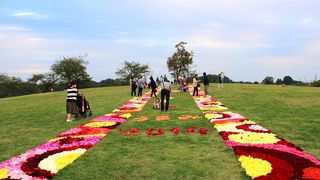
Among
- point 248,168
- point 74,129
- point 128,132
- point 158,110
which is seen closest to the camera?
point 248,168

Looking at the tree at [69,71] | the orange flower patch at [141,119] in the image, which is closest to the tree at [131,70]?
the tree at [69,71]

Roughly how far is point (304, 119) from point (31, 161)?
15583 mm

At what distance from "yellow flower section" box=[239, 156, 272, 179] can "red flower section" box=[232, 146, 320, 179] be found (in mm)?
176

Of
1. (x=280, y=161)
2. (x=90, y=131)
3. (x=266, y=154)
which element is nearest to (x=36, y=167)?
(x=90, y=131)

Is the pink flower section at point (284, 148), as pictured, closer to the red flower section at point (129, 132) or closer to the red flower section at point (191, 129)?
the red flower section at point (191, 129)

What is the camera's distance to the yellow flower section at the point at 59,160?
11523 millimetres

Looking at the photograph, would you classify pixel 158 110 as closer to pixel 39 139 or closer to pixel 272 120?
pixel 272 120

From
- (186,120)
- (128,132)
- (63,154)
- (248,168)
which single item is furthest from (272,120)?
(63,154)

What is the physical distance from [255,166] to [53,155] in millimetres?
7410

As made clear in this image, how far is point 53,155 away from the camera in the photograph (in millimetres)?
13258

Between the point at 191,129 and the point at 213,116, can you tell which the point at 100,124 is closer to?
the point at 191,129

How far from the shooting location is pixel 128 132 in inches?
691

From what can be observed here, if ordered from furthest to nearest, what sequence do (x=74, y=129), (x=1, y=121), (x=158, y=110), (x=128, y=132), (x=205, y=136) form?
(x=158, y=110) < (x=1, y=121) < (x=74, y=129) < (x=128, y=132) < (x=205, y=136)

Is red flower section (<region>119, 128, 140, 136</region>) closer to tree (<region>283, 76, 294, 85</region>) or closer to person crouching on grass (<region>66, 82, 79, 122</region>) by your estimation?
person crouching on grass (<region>66, 82, 79, 122</region>)
